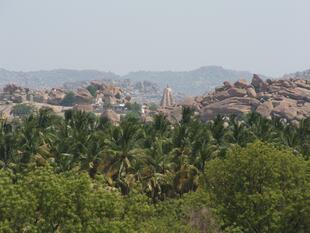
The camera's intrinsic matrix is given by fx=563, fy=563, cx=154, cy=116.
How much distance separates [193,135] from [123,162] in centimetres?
1384

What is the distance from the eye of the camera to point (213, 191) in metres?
50.8

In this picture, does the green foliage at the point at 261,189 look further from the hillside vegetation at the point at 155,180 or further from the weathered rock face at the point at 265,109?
the weathered rock face at the point at 265,109

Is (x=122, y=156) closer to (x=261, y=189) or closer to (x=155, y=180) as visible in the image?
(x=155, y=180)

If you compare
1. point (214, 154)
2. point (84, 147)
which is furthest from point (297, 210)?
point (84, 147)

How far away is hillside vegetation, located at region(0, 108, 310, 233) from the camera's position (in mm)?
34625

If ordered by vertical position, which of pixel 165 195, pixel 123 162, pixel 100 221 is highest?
pixel 100 221

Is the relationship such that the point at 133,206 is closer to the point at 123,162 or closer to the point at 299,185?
the point at 299,185

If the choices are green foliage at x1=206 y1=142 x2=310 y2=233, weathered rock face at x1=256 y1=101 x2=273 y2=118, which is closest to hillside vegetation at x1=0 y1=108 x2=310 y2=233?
green foliage at x1=206 y1=142 x2=310 y2=233

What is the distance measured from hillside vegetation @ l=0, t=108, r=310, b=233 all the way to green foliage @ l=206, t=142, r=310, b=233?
85mm

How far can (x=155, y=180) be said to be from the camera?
66.5 metres

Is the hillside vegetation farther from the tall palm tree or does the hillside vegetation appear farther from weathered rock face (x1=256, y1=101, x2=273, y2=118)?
weathered rock face (x1=256, y1=101, x2=273, y2=118)

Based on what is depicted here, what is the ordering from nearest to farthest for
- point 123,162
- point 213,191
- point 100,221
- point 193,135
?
1. point 100,221
2. point 213,191
3. point 123,162
4. point 193,135

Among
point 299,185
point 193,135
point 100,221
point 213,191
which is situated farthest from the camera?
point 193,135

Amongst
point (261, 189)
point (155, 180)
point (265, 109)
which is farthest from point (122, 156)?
point (265, 109)
